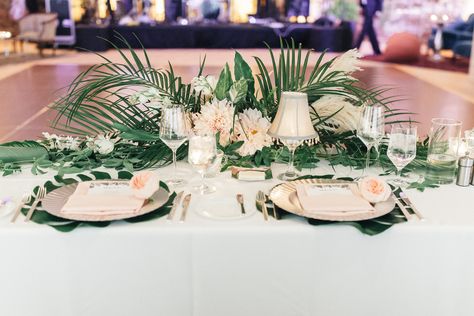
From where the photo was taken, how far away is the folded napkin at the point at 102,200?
130 centimetres

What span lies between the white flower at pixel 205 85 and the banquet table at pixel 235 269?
1.97 ft

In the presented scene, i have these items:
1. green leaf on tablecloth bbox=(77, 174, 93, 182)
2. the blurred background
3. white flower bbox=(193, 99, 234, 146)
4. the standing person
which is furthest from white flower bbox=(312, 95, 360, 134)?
the standing person

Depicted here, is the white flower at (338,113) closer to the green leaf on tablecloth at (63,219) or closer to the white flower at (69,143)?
→ the green leaf on tablecloth at (63,219)

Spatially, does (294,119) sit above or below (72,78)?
above

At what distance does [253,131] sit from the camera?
1730 mm

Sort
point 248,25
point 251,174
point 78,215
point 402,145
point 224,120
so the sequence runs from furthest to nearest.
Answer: point 248,25, point 224,120, point 251,174, point 402,145, point 78,215

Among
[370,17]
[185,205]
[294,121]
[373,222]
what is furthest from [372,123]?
[370,17]

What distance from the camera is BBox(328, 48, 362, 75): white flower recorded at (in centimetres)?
188

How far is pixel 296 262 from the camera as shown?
128cm

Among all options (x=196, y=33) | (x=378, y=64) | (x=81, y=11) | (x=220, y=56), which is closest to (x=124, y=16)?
(x=81, y=11)

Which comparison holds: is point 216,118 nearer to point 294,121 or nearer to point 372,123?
point 294,121

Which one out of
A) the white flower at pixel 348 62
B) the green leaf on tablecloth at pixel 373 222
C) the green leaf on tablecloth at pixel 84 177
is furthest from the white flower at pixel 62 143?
the white flower at pixel 348 62

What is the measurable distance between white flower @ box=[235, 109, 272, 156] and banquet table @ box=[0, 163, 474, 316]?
0.46 meters

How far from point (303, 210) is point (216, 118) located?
53 centimetres
